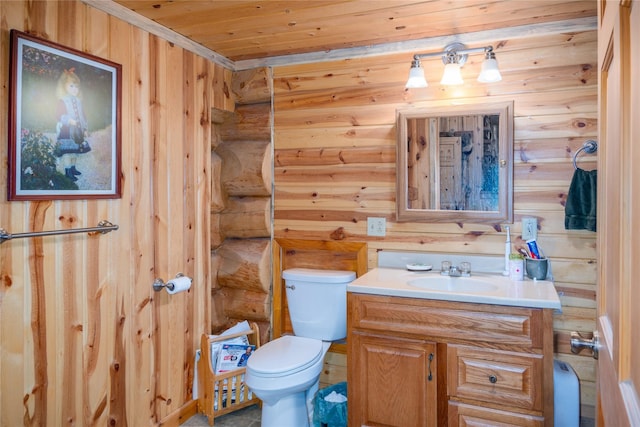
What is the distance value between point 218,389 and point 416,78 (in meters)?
2.08

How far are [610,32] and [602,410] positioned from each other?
824 mm

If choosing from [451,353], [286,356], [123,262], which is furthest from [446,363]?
[123,262]

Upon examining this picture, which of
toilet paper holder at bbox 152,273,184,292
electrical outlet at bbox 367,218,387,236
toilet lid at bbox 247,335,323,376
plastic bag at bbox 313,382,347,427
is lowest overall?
plastic bag at bbox 313,382,347,427

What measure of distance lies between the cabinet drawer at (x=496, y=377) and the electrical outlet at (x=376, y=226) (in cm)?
86

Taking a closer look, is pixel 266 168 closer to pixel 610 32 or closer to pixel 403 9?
pixel 403 9

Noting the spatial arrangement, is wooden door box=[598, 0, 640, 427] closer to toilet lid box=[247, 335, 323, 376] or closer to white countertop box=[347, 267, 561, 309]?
white countertop box=[347, 267, 561, 309]

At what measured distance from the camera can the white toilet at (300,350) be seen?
2152mm

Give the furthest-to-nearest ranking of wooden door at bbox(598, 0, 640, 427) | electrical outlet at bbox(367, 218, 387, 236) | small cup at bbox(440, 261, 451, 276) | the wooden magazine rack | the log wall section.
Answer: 1. the log wall section
2. electrical outlet at bbox(367, 218, 387, 236)
3. the wooden magazine rack
4. small cup at bbox(440, 261, 451, 276)
5. wooden door at bbox(598, 0, 640, 427)

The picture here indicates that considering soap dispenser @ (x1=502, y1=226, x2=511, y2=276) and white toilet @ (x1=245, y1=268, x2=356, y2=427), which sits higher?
soap dispenser @ (x1=502, y1=226, x2=511, y2=276)

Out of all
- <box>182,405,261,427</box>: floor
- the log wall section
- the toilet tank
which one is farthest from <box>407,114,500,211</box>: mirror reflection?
<box>182,405,261,427</box>: floor

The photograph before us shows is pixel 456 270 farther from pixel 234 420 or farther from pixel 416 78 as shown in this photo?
pixel 234 420

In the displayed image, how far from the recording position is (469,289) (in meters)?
2.22

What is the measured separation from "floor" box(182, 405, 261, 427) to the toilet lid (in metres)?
0.53

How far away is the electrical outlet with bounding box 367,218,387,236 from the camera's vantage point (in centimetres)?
263
